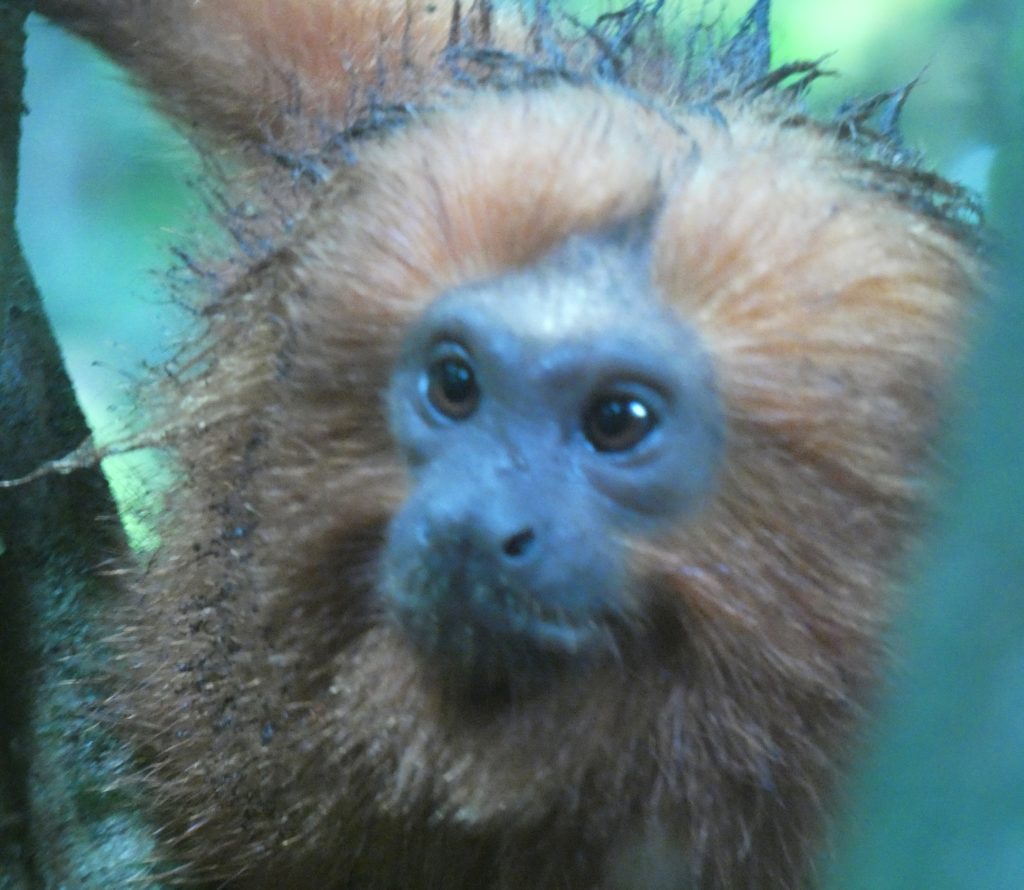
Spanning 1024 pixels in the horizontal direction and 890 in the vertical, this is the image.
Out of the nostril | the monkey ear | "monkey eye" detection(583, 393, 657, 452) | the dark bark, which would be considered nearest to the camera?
the nostril

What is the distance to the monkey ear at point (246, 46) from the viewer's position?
2.57m

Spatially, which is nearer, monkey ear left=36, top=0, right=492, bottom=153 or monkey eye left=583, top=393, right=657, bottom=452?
monkey eye left=583, top=393, right=657, bottom=452

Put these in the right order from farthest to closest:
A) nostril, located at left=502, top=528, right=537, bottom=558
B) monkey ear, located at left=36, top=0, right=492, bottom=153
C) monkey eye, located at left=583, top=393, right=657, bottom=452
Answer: monkey ear, located at left=36, top=0, right=492, bottom=153 < monkey eye, located at left=583, top=393, right=657, bottom=452 < nostril, located at left=502, top=528, right=537, bottom=558

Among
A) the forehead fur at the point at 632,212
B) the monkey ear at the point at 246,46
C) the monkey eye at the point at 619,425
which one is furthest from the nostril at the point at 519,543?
the monkey ear at the point at 246,46

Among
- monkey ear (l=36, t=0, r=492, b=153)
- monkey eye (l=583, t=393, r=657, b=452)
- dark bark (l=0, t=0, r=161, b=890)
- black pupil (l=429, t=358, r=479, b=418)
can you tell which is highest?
monkey ear (l=36, t=0, r=492, b=153)

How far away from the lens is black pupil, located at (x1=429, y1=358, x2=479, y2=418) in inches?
69.3

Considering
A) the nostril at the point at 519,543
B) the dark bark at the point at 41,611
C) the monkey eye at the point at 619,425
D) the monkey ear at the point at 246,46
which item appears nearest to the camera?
the nostril at the point at 519,543

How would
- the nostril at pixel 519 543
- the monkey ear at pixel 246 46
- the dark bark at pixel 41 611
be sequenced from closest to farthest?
the nostril at pixel 519 543
the dark bark at pixel 41 611
the monkey ear at pixel 246 46

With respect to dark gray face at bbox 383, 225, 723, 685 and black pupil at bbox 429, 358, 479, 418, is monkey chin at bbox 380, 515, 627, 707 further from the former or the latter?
black pupil at bbox 429, 358, 479, 418

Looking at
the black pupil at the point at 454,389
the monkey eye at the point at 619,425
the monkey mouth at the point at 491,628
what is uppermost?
the monkey eye at the point at 619,425

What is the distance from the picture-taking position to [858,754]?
4.46 ft

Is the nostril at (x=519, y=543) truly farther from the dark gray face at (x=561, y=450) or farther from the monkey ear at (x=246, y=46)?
the monkey ear at (x=246, y=46)

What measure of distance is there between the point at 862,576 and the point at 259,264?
37.8 inches

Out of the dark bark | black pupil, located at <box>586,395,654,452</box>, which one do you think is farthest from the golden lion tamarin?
the dark bark
